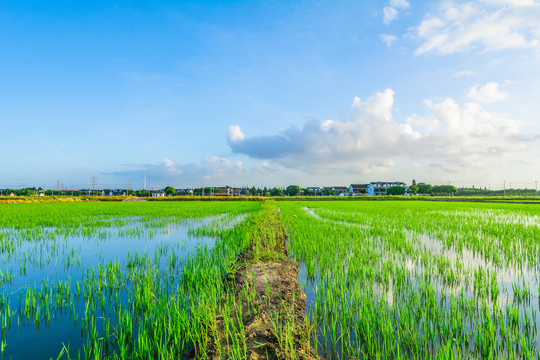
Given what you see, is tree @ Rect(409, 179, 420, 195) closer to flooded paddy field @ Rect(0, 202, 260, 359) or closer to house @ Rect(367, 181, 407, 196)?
house @ Rect(367, 181, 407, 196)

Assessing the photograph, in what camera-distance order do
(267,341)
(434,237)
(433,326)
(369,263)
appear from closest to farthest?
(267,341) → (433,326) → (369,263) → (434,237)

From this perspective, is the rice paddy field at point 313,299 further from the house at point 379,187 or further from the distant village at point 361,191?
the house at point 379,187

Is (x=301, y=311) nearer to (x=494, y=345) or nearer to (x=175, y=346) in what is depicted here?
(x=175, y=346)

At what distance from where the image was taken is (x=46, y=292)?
130 inches

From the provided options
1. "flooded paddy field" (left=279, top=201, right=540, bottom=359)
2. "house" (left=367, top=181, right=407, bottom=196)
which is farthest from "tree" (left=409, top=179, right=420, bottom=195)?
"flooded paddy field" (left=279, top=201, right=540, bottom=359)

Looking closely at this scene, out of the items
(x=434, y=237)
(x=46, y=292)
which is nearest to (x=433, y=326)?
(x=46, y=292)

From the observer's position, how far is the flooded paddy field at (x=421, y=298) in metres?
2.26

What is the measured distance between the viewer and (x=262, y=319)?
2.48 metres

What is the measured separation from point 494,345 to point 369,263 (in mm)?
2450

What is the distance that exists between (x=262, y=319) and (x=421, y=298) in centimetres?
204

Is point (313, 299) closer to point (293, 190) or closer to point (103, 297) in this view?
point (103, 297)

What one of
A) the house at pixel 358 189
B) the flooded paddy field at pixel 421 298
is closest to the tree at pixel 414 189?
the house at pixel 358 189

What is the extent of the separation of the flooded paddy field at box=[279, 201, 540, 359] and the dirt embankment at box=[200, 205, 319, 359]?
0.23 m

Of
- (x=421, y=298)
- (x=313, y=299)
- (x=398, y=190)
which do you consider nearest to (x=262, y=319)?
(x=313, y=299)
